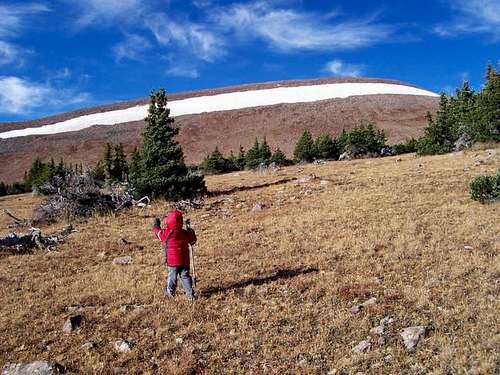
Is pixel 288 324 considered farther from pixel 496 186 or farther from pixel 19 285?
pixel 496 186

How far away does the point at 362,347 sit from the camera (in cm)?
703

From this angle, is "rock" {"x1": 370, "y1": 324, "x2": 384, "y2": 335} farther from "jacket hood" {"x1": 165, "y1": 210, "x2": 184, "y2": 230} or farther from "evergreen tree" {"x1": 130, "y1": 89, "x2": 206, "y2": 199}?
"evergreen tree" {"x1": 130, "y1": 89, "x2": 206, "y2": 199}

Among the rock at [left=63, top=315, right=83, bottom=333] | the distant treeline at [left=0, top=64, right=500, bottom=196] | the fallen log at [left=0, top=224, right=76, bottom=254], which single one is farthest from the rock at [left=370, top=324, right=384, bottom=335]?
the distant treeline at [left=0, top=64, right=500, bottom=196]

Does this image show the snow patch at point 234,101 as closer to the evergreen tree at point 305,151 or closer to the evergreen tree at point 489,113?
the evergreen tree at point 305,151

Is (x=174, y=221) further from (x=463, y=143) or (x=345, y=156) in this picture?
(x=345, y=156)

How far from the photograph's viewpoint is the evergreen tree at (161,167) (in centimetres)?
2244

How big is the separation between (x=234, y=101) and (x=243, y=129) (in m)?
23.5

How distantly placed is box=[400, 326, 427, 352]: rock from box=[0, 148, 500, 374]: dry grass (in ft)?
0.41

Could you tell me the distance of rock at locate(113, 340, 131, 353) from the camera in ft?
24.8

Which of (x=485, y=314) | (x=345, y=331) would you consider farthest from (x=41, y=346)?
(x=485, y=314)

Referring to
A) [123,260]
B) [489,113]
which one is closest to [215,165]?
[489,113]

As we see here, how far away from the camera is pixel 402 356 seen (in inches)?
262

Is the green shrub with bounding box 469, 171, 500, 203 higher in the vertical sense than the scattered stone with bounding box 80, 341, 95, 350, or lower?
higher

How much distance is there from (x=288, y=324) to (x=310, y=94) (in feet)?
337
